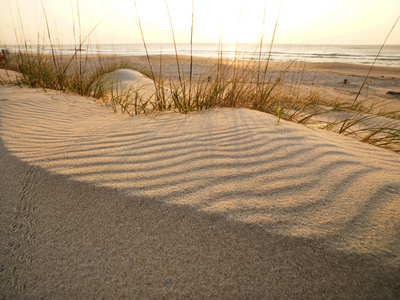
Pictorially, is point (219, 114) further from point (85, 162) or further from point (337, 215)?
point (337, 215)

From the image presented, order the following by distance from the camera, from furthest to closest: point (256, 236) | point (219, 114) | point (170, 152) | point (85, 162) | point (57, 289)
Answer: point (219, 114) < point (170, 152) < point (85, 162) < point (256, 236) < point (57, 289)

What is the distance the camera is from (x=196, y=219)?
941 millimetres

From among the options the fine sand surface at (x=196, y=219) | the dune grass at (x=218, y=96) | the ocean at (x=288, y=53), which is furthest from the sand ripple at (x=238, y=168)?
the ocean at (x=288, y=53)

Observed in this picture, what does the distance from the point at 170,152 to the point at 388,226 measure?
1191 millimetres

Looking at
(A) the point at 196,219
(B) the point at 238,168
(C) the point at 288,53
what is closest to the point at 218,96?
(B) the point at 238,168

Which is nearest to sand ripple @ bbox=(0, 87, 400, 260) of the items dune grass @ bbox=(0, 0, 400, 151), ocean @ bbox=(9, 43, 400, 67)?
dune grass @ bbox=(0, 0, 400, 151)

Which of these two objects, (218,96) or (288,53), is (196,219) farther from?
(288,53)

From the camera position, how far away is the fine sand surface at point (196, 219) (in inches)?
28.9

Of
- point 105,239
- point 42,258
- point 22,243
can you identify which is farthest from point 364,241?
point 22,243

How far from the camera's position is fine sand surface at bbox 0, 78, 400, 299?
733mm

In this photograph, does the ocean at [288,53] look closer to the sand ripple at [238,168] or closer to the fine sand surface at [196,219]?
the sand ripple at [238,168]

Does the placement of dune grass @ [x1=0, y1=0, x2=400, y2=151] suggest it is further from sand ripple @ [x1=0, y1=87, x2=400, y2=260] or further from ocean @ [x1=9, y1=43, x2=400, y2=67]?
sand ripple @ [x1=0, y1=87, x2=400, y2=260]

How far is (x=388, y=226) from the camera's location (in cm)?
86

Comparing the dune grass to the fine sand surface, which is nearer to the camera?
the fine sand surface
